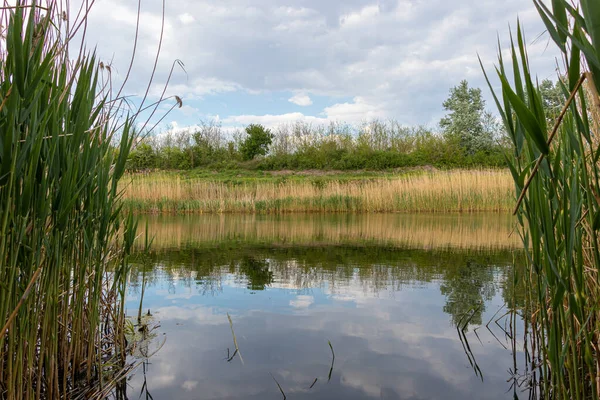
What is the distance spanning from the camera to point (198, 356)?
252cm

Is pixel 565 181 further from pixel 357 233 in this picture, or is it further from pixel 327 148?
pixel 327 148

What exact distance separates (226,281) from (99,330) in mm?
1980

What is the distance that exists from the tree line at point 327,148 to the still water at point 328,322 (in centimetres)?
1575

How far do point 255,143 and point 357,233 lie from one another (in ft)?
53.9

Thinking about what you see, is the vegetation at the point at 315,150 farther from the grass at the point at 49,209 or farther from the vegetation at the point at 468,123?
the grass at the point at 49,209

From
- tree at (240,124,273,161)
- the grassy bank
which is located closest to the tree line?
tree at (240,124,273,161)

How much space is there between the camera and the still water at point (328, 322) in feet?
7.22

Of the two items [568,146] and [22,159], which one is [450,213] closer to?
[568,146]

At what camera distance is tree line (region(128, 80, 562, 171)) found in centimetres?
2155

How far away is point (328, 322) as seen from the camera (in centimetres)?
308

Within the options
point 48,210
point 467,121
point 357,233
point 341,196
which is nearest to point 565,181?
point 48,210

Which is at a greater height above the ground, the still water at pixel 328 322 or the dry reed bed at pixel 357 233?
the still water at pixel 328 322

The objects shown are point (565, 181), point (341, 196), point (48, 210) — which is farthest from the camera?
point (341, 196)

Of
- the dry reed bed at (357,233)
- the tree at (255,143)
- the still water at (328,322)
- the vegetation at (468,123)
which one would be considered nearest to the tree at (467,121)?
the vegetation at (468,123)
